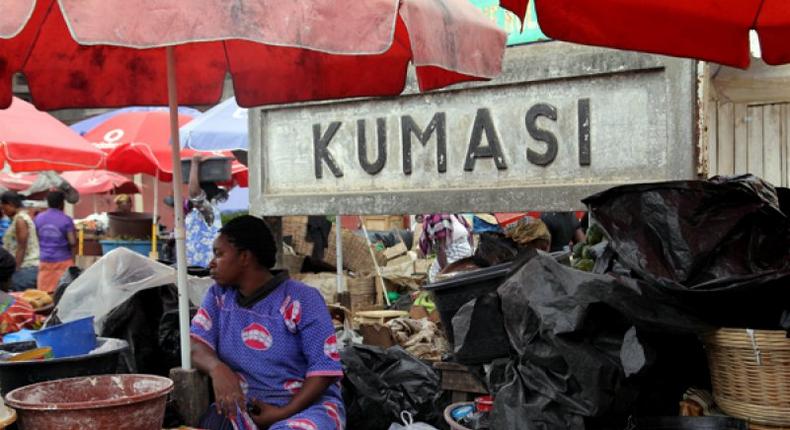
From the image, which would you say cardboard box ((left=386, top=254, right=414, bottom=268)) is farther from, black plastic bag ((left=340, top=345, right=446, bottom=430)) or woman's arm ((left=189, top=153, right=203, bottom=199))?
black plastic bag ((left=340, top=345, right=446, bottom=430))

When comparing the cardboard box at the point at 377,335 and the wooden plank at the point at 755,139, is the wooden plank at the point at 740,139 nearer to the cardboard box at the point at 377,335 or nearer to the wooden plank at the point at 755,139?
the wooden plank at the point at 755,139

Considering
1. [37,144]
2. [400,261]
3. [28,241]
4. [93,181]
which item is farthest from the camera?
[93,181]

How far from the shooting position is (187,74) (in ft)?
15.6

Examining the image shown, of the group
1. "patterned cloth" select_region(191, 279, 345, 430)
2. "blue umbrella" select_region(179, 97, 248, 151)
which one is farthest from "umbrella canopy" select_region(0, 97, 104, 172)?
"patterned cloth" select_region(191, 279, 345, 430)

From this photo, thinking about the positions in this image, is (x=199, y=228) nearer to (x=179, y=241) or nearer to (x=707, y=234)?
(x=179, y=241)

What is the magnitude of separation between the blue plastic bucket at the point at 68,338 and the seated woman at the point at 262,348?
0.47m

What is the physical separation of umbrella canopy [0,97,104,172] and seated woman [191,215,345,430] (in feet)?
12.3

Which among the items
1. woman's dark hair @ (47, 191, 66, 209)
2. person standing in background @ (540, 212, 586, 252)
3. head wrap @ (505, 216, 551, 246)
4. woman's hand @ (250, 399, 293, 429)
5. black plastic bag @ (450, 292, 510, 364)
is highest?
woman's dark hair @ (47, 191, 66, 209)

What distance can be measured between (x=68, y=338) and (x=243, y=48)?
73.6 inches

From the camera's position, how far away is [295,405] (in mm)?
3670

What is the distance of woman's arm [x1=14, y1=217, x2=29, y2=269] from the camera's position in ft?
33.3

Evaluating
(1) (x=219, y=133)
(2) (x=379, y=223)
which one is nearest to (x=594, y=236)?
(1) (x=219, y=133)

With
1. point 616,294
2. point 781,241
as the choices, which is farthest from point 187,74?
point 781,241

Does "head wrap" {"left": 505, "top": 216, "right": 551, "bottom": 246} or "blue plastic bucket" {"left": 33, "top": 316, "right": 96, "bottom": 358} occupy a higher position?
"head wrap" {"left": 505, "top": 216, "right": 551, "bottom": 246}
